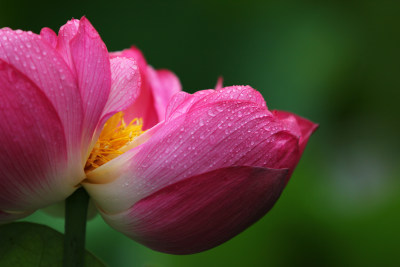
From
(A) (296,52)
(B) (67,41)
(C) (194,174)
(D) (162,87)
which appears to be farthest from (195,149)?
(A) (296,52)

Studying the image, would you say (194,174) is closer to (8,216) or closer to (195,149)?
(195,149)

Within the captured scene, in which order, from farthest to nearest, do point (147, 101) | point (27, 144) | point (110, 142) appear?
1. point (147, 101)
2. point (110, 142)
3. point (27, 144)

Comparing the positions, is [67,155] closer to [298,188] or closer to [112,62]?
[112,62]

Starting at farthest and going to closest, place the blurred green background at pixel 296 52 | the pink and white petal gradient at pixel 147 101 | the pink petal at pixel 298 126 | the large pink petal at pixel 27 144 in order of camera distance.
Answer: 1. the blurred green background at pixel 296 52
2. the pink and white petal gradient at pixel 147 101
3. the pink petal at pixel 298 126
4. the large pink petal at pixel 27 144

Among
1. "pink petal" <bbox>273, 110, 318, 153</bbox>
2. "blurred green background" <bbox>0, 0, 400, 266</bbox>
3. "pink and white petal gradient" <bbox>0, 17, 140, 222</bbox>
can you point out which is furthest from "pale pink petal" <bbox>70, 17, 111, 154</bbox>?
"blurred green background" <bbox>0, 0, 400, 266</bbox>

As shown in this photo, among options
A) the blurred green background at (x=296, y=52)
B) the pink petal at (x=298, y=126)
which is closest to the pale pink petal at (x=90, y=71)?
the pink petal at (x=298, y=126)

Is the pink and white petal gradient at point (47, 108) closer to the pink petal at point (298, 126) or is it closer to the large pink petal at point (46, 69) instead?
the large pink petal at point (46, 69)

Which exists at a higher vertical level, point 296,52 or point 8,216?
point 8,216

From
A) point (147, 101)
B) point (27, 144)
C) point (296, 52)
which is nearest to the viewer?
point (27, 144)
